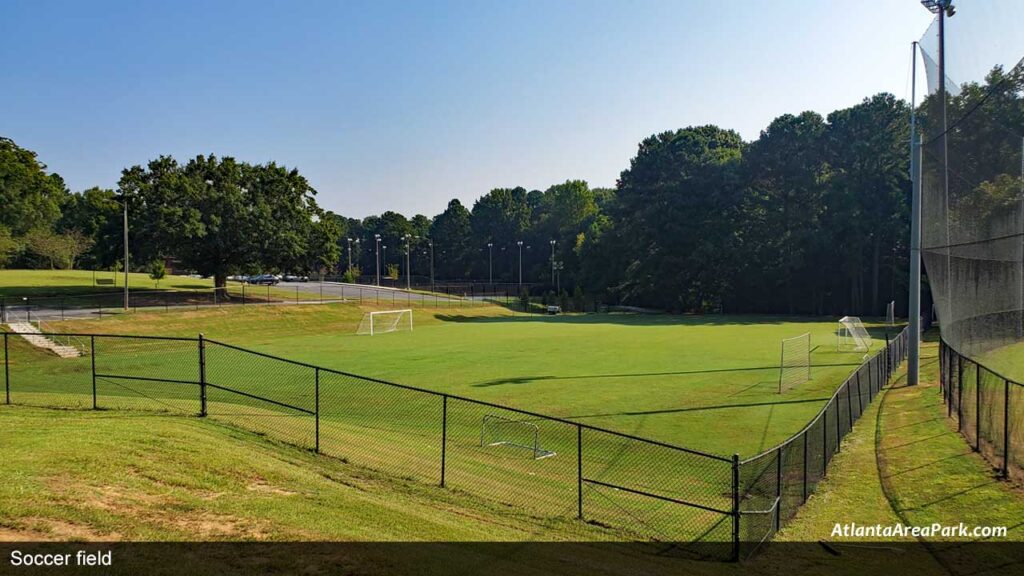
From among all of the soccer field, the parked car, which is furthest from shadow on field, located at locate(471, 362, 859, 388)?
the parked car

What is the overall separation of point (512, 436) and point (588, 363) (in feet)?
47.5

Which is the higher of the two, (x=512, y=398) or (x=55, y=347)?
(x=55, y=347)

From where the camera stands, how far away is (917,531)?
9.05 m

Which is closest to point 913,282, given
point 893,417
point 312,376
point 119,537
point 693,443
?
point 893,417

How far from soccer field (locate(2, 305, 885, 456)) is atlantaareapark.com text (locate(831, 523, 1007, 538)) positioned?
4862 mm

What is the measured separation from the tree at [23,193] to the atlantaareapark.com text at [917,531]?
311 ft

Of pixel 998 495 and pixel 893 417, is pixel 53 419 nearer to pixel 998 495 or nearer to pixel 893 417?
pixel 998 495

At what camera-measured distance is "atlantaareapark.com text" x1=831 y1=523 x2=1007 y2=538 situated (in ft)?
28.7

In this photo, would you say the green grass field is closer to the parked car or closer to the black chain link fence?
the black chain link fence

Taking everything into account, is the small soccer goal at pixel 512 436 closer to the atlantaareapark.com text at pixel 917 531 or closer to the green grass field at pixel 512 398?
the green grass field at pixel 512 398

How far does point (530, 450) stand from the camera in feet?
46.8

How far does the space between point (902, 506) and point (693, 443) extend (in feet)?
17.0

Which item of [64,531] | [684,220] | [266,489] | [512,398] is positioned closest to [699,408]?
[512,398]

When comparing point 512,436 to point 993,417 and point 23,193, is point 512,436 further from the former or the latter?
point 23,193
